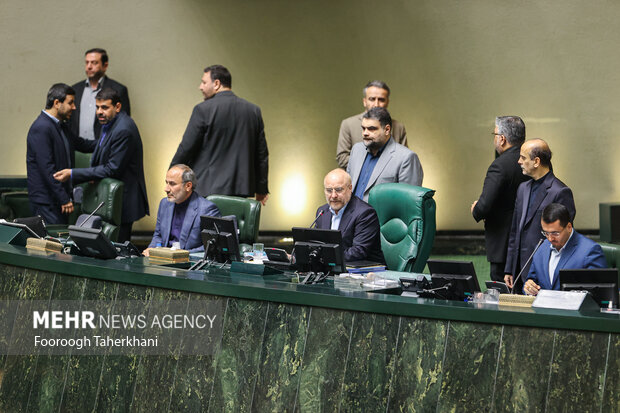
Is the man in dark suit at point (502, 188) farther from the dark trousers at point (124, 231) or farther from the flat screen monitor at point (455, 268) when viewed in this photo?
the dark trousers at point (124, 231)

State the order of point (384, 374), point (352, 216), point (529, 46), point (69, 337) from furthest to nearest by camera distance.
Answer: point (529, 46)
point (352, 216)
point (69, 337)
point (384, 374)

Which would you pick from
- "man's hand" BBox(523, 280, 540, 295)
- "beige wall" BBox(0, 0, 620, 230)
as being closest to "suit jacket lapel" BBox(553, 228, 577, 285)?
"man's hand" BBox(523, 280, 540, 295)

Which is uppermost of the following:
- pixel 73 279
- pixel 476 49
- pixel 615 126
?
pixel 476 49

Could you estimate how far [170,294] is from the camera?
3.67 metres

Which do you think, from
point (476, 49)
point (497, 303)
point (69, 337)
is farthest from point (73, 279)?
point (476, 49)

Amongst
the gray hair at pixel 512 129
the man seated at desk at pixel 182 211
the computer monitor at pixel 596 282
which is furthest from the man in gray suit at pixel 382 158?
the computer monitor at pixel 596 282

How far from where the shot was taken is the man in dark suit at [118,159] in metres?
6.15

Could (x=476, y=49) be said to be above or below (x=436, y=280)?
above

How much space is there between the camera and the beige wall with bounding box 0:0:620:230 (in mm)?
8398

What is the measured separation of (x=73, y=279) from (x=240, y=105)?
8.64 feet

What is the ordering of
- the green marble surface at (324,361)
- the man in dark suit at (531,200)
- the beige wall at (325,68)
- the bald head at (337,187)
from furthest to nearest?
the beige wall at (325,68), the bald head at (337,187), the man in dark suit at (531,200), the green marble surface at (324,361)

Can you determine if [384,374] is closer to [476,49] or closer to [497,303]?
[497,303]

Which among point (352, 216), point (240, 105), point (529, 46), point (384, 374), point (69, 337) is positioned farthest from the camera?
point (529, 46)

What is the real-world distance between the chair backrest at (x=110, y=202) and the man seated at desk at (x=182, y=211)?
67cm
